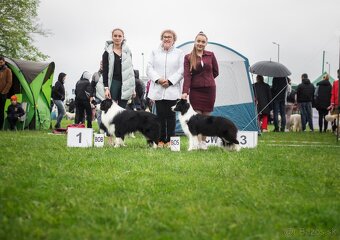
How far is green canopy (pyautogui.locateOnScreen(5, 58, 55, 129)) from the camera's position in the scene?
12562 millimetres

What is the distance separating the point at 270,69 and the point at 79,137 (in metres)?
7.80

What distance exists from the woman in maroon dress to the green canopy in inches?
285

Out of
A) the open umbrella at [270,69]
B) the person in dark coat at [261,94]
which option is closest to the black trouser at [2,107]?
the person in dark coat at [261,94]

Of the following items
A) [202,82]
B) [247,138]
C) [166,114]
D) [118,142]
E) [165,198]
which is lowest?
[165,198]

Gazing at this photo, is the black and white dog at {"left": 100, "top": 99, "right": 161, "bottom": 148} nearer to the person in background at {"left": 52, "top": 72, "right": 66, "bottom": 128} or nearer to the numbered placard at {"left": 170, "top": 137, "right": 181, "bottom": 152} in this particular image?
the numbered placard at {"left": 170, "top": 137, "right": 181, "bottom": 152}

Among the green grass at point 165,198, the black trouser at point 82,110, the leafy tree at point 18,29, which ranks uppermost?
the leafy tree at point 18,29

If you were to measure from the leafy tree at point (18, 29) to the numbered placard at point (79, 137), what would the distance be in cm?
2263

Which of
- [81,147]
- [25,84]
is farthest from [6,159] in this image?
[25,84]

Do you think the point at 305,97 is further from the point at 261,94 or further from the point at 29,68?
the point at 29,68

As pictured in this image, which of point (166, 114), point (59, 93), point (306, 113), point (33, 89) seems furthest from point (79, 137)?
point (306, 113)

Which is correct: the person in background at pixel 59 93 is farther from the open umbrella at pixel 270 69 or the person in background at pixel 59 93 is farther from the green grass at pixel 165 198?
the green grass at pixel 165 198

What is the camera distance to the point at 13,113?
38.7ft

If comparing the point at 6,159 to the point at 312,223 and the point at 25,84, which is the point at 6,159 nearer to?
the point at 312,223

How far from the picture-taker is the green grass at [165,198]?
99.7 inches
